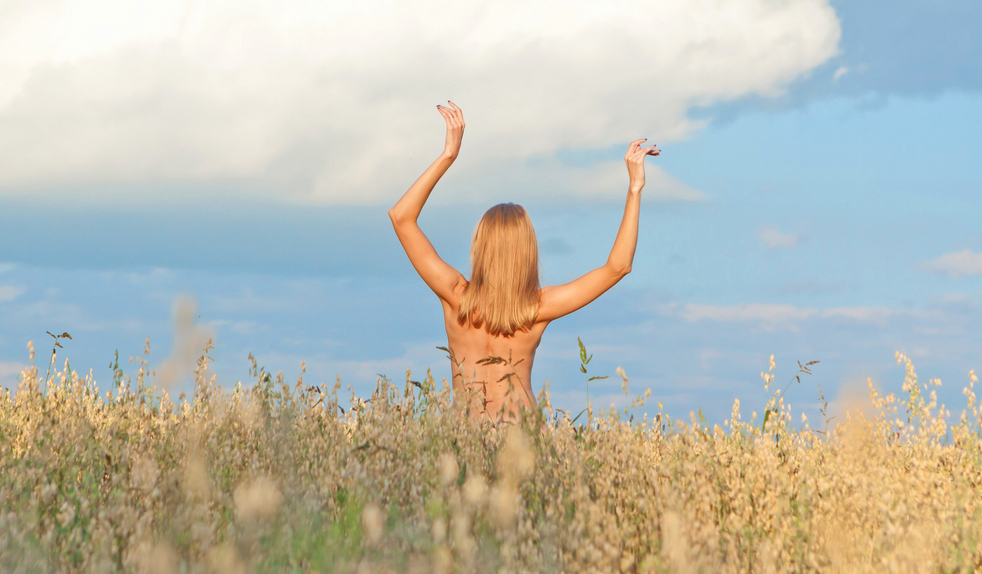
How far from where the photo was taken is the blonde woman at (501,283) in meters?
5.15

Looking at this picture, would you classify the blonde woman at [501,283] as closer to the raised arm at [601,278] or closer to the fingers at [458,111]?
the raised arm at [601,278]

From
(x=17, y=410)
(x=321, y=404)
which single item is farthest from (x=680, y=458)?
(x=17, y=410)

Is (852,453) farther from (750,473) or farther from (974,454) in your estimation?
(974,454)

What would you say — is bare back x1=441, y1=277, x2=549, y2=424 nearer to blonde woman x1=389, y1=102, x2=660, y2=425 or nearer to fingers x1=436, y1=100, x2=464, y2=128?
blonde woman x1=389, y1=102, x2=660, y2=425

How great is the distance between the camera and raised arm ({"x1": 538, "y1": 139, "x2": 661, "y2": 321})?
17.0 feet

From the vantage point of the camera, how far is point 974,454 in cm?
492

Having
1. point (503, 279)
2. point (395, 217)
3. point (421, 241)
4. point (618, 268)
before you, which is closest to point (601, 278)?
point (618, 268)

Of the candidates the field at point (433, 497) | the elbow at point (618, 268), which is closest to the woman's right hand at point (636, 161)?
the elbow at point (618, 268)

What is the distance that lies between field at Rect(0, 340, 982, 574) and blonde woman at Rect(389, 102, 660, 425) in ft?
3.44

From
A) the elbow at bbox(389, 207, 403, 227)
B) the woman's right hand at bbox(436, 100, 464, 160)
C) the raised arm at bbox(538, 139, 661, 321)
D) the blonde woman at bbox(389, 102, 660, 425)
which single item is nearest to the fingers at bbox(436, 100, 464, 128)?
the woman's right hand at bbox(436, 100, 464, 160)

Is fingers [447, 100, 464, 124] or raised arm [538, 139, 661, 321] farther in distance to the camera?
fingers [447, 100, 464, 124]

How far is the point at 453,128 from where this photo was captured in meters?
5.68

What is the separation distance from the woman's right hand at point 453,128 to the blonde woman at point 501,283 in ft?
0.57

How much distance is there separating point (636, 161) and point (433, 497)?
320 centimetres
